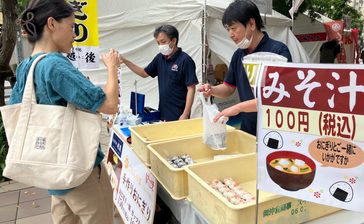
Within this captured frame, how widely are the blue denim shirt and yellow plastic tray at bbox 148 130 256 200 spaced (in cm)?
58

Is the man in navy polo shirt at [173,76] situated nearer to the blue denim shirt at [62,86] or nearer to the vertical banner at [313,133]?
the blue denim shirt at [62,86]

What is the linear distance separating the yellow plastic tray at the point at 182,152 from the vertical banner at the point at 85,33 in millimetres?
1698

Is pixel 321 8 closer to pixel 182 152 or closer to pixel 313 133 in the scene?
pixel 182 152

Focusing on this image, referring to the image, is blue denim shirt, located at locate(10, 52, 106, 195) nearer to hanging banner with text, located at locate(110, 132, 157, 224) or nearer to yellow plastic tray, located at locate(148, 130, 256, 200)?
yellow plastic tray, located at locate(148, 130, 256, 200)

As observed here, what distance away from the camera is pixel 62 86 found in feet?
4.72

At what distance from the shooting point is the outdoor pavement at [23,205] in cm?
335

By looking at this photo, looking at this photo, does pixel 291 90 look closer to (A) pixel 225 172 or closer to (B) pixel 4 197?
(A) pixel 225 172

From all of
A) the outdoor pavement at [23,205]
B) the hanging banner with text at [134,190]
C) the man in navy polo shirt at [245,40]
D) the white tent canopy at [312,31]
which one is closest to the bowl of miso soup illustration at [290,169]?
the man in navy polo shirt at [245,40]

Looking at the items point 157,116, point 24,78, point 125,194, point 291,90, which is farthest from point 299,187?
point 157,116

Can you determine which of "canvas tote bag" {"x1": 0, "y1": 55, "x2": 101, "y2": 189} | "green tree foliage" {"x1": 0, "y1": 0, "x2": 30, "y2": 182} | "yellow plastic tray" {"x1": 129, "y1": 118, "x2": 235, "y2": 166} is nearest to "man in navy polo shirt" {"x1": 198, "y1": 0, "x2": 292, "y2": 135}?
"yellow plastic tray" {"x1": 129, "y1": 118, "x2": 235, "y2": 166}

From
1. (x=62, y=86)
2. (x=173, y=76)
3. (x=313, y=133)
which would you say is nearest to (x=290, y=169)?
(x=313, y=133)

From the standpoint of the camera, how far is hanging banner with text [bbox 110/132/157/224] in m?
2.07

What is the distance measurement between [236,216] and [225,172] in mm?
519

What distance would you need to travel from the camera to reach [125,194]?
254cm
